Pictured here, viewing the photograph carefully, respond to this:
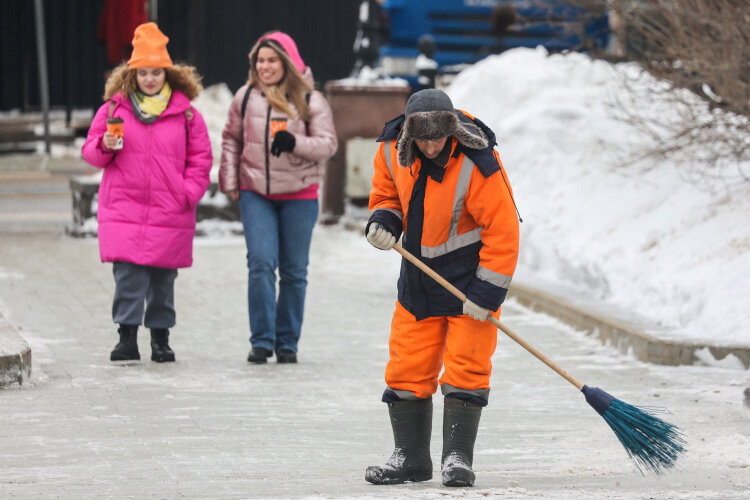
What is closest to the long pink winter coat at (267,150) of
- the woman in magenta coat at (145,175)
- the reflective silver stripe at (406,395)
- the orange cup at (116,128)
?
the woman in magenta coat at (145,175)

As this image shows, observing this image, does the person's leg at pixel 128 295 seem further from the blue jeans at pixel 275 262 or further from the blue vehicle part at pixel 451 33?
the blue vehicle part at pixel 451 33

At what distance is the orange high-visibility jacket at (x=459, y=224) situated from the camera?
5266 millimetres

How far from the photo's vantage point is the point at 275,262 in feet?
25.9

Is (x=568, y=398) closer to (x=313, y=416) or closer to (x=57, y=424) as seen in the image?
(x=313, y=416)

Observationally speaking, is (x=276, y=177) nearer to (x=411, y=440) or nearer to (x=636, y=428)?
(x=411, y=440)

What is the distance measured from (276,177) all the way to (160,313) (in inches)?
38.2

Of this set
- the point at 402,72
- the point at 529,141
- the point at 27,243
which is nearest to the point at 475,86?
the point at 529,141

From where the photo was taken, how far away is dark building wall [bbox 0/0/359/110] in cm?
1981

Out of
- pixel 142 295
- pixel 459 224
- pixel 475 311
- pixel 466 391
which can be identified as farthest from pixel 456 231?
pixel 142 295

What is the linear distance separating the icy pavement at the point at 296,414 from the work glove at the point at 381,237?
893 mm

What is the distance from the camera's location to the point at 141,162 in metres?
7.61

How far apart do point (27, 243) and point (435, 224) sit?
772cm

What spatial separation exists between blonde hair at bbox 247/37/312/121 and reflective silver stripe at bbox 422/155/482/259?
2.71m

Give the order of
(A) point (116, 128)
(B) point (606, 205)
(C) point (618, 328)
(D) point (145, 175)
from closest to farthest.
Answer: (A) point (116, 128), (D) point (145, 175), (C) point (618, 328), (B) point (606, 205)
